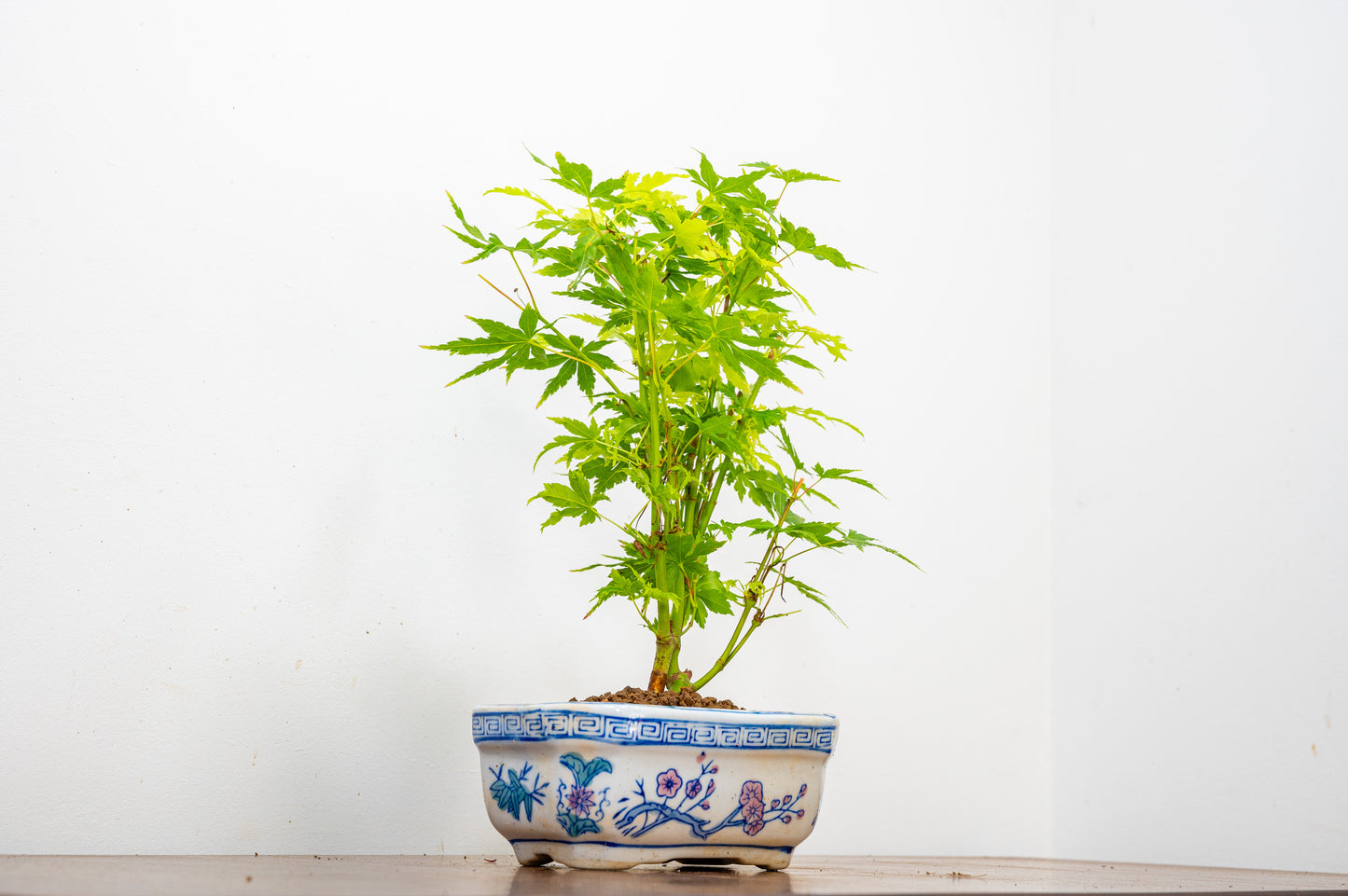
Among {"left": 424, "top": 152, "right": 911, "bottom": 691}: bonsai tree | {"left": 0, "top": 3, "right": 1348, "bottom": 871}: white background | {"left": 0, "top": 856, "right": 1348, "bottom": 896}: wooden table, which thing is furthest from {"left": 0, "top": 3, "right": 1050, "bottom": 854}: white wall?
{"left": 424, "top": 152, "right": 911, "bottom": 691}: bonsai tree

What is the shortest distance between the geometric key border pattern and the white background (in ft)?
1.06

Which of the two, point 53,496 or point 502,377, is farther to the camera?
point 502,377

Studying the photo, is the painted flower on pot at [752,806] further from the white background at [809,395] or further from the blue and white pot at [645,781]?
the white background at [809,395]

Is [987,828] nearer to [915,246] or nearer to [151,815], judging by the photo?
[915,246]

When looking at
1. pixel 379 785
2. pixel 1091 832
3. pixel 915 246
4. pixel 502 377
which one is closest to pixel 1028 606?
pixel 1091 832

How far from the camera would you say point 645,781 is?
73cm

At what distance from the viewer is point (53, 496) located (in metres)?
0.92

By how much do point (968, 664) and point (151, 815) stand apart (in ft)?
3.37

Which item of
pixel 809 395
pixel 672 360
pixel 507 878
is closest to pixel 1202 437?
pixel 809 395

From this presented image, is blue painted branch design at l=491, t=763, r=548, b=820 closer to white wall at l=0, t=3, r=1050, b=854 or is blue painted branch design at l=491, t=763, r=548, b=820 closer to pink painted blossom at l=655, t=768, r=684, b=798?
pink painted blossom at l=655, t=768, r=684, b=798

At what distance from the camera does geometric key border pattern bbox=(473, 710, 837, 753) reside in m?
0.73

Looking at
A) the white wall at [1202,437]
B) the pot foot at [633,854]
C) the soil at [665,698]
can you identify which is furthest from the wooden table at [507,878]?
the white wall at [1202,437]

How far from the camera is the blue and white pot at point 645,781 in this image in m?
0.73

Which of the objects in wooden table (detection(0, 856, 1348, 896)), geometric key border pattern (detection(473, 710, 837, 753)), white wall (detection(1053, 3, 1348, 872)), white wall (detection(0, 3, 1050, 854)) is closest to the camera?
wooden table (detection(0, 856, 1348, 896))
